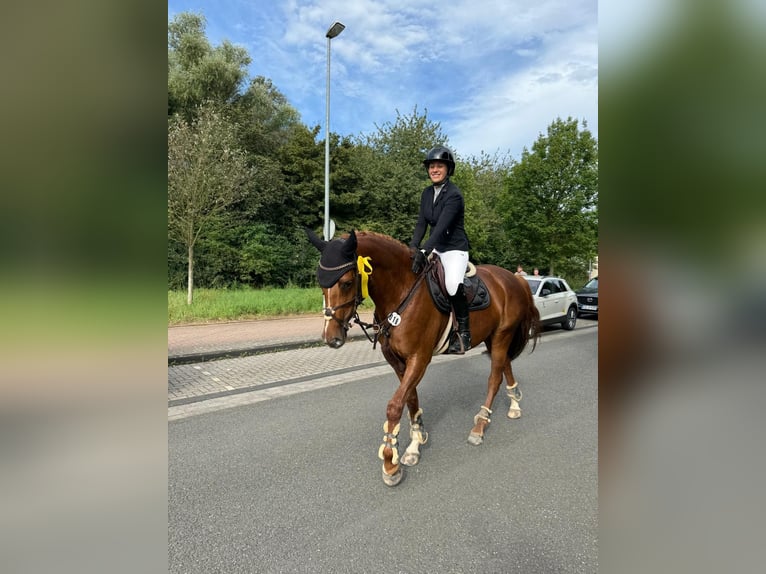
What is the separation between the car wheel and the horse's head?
37.3 ft

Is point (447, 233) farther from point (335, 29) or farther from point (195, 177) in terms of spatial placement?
point (195, 177)

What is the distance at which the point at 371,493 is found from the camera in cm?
329

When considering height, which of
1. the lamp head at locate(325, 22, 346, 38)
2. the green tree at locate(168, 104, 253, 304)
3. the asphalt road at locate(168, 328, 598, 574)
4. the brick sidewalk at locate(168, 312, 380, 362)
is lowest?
the asphalt road at locate(168, 328, 598, 574)

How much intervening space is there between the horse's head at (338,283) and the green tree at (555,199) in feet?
50.7

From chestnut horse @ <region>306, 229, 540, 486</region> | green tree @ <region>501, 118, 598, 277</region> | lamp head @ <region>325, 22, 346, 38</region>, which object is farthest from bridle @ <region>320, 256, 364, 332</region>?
green tree @ <region>501, 118, 598, 277</region>

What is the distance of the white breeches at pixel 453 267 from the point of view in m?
3.96

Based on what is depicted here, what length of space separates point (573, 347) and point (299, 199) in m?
19.0

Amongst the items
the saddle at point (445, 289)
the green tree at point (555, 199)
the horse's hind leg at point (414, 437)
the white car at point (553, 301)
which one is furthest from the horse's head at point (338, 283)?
the green tree at point (555, 199)

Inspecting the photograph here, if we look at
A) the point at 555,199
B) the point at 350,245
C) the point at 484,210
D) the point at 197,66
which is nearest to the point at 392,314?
the point at 350,245

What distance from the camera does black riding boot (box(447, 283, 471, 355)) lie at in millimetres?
4176

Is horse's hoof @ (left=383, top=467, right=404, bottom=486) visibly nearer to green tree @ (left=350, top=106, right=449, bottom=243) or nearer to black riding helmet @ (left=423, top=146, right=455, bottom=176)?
black riding helmet @ (left=423, top=146, right=455, bottom=176)

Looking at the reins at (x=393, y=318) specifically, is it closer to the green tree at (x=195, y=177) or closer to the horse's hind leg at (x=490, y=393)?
the horse's hind leg at (x=490, y=393)

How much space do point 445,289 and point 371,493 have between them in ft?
6.25
